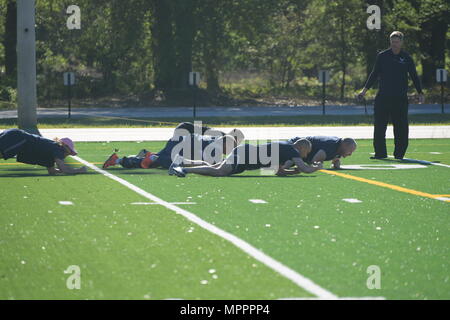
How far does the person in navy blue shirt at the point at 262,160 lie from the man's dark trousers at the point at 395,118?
133 inches

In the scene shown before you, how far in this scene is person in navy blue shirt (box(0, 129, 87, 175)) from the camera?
14.5 meters

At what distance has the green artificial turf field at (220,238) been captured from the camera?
7.48 metres

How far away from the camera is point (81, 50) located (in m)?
52.4

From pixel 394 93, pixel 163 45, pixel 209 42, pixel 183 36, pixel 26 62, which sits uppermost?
pixel 183 36

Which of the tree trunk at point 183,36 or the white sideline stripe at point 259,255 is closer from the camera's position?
the white sideline stripe at point 259,255

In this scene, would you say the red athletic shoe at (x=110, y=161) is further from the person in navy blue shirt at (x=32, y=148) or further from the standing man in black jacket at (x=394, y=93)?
the standing man in black jacket at (x=394, y=93)

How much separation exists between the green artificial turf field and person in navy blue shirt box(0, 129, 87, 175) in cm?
32

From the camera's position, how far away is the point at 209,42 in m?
47.6

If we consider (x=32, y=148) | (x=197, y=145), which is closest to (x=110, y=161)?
(x=197, y=145)

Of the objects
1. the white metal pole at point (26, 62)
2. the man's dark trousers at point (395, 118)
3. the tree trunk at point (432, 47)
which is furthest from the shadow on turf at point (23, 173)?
the tree trunk at point (432, 47)

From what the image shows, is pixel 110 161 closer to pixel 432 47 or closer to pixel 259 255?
pixel 259 255

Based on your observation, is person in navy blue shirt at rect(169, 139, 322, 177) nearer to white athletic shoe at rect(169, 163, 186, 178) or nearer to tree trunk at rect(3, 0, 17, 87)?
white athletic shoe at rect(169, 163, 186, 178)

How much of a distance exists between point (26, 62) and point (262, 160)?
37.7ft

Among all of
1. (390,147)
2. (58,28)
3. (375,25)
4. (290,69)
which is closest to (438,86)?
(375,25)
